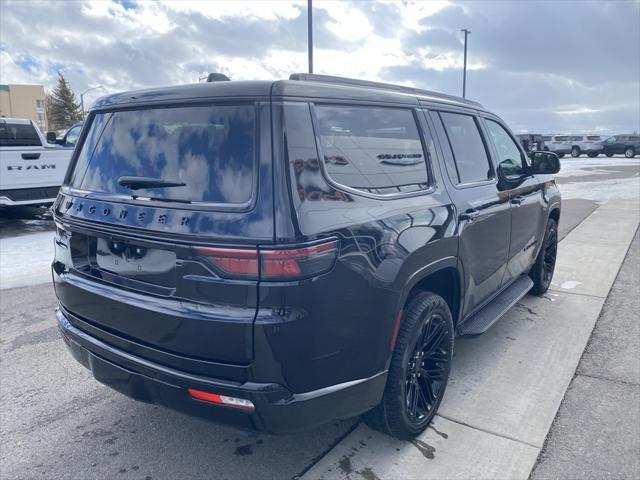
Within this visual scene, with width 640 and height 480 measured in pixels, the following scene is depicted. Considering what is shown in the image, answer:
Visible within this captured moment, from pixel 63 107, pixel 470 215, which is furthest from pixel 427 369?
pixel 63 107

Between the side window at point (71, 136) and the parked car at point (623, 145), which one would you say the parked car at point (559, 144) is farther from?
the side window at point (71, 136)

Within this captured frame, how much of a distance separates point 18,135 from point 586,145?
38.3 meters

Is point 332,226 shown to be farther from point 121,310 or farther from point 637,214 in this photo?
point 637,214

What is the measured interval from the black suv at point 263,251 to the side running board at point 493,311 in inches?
20.3

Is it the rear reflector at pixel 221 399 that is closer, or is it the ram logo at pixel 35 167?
the rear reflector at pixel 221 399

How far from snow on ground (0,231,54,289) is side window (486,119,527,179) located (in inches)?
203

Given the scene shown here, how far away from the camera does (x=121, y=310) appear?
8.04ft

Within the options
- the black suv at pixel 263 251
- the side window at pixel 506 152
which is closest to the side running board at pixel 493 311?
the black suv at pixel 263 251

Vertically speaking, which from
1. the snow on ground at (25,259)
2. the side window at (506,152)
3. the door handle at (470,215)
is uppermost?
the side window at (506,152)

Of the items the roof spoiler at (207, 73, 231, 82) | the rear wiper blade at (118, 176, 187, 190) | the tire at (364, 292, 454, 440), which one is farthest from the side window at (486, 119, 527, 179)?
the rear wiper blade at (118, 176, 187, 190)

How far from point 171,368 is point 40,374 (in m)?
2.04

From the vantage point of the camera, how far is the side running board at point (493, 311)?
11.6 ft

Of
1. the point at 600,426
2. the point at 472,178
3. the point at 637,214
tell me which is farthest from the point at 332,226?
the point at 637,214

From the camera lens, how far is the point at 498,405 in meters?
3.29
